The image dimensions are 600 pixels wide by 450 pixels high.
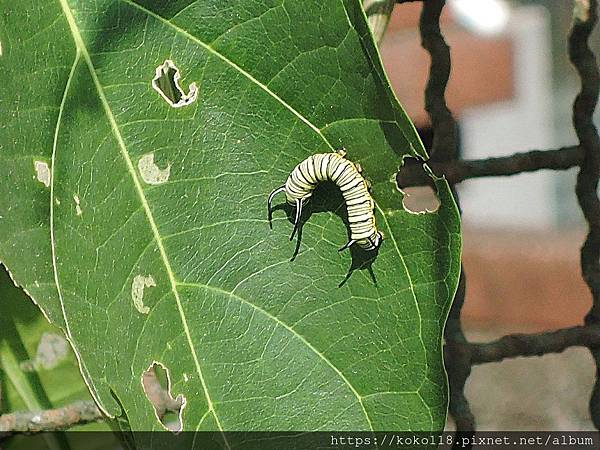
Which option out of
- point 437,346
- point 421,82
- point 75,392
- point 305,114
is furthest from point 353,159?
point 421,82

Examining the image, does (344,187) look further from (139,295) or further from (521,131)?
(521,131)

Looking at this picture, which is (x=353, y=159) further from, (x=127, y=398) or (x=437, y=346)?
(x=127, y=398)

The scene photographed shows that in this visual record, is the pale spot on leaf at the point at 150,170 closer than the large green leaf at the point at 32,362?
Yes

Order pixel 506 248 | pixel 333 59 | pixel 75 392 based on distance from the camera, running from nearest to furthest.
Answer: pixel 333 59, pixel 75 392, pixel 506 248

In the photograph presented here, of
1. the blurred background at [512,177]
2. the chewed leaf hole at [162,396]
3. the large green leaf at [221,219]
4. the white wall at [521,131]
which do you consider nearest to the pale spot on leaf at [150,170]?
the large green leaf at [221,219]

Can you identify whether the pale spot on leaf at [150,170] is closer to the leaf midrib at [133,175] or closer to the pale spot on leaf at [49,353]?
the leaf midrib at [133,175]

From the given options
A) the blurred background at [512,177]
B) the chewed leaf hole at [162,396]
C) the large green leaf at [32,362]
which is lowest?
the blurred background at [512,177]

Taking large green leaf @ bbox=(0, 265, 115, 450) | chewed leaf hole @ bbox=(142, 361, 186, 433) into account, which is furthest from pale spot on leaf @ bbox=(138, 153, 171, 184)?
large green leaf @ bbox=(0, 265, 115, 450)

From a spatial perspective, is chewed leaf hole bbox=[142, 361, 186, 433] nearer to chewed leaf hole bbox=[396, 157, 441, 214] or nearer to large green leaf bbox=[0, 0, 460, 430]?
large green leaf bbox=[0, 0, 460, 430]
